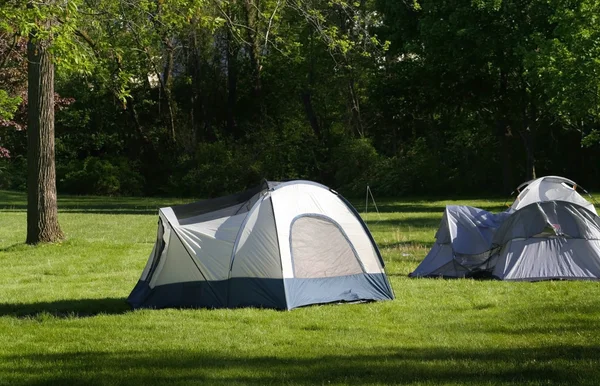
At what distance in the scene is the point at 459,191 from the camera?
3816 cm

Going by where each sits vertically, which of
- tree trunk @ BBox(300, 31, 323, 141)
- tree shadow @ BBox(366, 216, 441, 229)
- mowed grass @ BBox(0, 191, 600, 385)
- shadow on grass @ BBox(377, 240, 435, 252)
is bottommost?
tree shadow @ BBox(366, 216, 441, 229)

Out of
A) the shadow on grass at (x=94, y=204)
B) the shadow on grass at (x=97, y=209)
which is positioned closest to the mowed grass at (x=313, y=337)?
the shadow on grass at (x=97, y=209)

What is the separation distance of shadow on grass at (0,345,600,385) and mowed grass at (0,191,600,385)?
0.05 feet

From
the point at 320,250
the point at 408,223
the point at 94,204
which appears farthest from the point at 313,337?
the point at 94,204

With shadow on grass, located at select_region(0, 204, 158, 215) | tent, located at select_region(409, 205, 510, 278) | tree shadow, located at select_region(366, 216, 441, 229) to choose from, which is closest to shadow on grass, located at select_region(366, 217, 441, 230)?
tree shadow, located at select_region(366, 216, 441, 229)

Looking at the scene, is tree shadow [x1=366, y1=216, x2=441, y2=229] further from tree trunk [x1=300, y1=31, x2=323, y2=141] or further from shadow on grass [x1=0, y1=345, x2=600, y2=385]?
tree trunk [x1=300, y1=31, x2=323, y2=141]

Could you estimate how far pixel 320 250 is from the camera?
38.1 ft

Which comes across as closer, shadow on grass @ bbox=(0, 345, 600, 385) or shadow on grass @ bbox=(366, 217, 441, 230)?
shadow on grass @ bbox=(0, 345, 600, 385)

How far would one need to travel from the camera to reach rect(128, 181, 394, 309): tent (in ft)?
36.7

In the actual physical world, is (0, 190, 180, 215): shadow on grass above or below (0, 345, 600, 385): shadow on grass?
below

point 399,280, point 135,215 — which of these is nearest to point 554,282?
point 399,280

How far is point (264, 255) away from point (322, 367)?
135 inches

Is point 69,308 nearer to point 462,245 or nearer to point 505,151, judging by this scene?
point 462,245

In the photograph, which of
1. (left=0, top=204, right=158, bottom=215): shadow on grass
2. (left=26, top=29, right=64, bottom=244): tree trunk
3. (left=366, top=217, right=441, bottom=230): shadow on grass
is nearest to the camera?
(left=26, top=29, right=64, bottom=244): tree trunk
